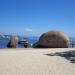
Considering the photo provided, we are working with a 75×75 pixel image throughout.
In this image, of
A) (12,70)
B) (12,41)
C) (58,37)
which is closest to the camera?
(12,70)

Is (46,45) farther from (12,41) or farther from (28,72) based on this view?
(28,72)

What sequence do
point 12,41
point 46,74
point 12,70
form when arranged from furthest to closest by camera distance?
point 12,41 → point 12,70 → point 46,74

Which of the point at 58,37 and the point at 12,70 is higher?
the point at 58,37

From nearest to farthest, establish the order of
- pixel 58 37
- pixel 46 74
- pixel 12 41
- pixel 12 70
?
pixel 46 74
pixel 12 70
pixel 58 37
pixel 12 41

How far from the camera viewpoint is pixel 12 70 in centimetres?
924

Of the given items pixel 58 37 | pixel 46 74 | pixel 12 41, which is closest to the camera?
pixel 46 74

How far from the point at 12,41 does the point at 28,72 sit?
1675cm

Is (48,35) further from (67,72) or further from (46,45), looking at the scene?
(67,72)

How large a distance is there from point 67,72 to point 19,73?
2222 millimetres

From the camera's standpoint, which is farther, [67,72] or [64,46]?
[64,46]

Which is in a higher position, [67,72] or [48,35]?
[48,35]

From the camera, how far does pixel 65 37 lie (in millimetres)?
23219

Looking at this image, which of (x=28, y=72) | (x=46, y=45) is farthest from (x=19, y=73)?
(x=46, y=45)

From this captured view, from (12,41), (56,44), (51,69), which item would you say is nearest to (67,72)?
(51,69)
